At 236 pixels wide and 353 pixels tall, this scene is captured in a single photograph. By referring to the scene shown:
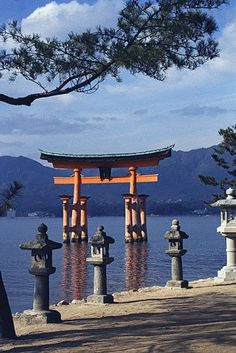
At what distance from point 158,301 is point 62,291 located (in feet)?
26.9

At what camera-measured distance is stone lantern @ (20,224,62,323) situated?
7.82 m

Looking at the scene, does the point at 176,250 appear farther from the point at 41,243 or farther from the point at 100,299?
the point at 41,243

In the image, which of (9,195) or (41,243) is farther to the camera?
(41,243)

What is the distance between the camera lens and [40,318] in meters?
7.81

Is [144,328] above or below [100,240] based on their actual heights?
below

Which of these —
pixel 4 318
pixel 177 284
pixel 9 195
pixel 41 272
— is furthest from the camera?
pixel 177 284

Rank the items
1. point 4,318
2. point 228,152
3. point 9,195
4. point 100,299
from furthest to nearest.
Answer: point 228,152 < point 100,299 < point 9,195 < point 4,318

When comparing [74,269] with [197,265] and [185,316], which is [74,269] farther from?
[185,316]

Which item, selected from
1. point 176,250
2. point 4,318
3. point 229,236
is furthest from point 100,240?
point 229,236

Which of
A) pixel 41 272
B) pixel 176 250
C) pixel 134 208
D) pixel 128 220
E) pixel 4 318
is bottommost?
pixel 4 318

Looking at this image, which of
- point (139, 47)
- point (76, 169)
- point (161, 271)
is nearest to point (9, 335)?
point (139, 47)

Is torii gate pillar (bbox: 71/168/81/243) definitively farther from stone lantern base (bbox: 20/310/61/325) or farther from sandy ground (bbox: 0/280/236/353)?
stone lantern base (bbox: 20/310/61/325)

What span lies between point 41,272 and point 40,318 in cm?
64

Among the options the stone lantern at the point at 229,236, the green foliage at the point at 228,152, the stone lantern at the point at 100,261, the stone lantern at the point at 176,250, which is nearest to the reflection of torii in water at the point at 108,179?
the green foliage at the point at 228,152
